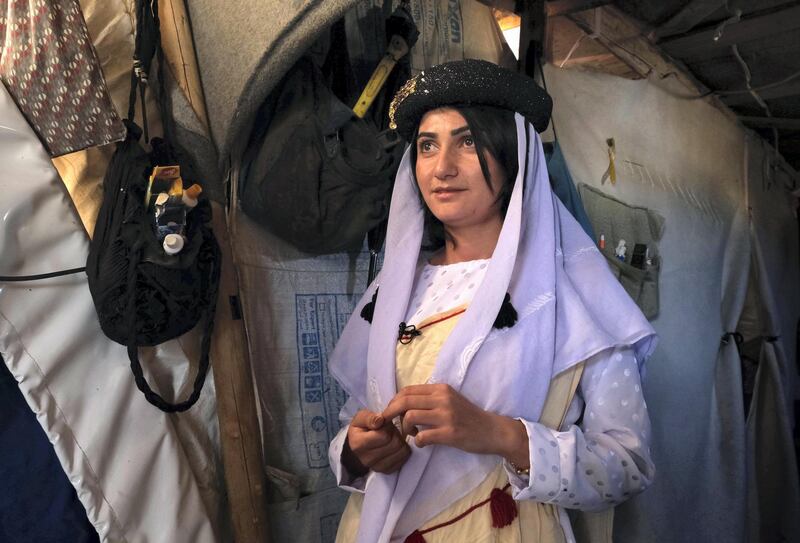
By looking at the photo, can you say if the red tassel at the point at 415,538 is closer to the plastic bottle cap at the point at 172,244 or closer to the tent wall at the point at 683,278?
the plastic bottle cap at the point at 172,244

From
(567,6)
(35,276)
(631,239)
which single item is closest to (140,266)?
(35,276)

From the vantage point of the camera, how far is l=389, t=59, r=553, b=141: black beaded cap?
3.19 feet

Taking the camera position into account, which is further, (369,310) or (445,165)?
(369,310)

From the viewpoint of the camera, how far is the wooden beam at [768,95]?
2258mm

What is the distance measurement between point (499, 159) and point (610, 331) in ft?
1.12

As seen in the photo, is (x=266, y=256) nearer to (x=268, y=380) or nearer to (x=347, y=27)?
(x=268, y=380)

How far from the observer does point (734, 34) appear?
1917mm

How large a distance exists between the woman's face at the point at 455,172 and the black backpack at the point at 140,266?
1.35 feet

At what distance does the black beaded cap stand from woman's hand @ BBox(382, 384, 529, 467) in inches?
19.7

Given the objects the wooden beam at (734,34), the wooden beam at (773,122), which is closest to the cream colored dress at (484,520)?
the wooden beam at (734,34)

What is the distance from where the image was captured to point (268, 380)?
1.28 m

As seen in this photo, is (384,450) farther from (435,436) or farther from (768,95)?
(768,95)

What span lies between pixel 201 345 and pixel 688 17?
6.16ft

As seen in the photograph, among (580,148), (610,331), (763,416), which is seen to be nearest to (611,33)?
(580,148)
